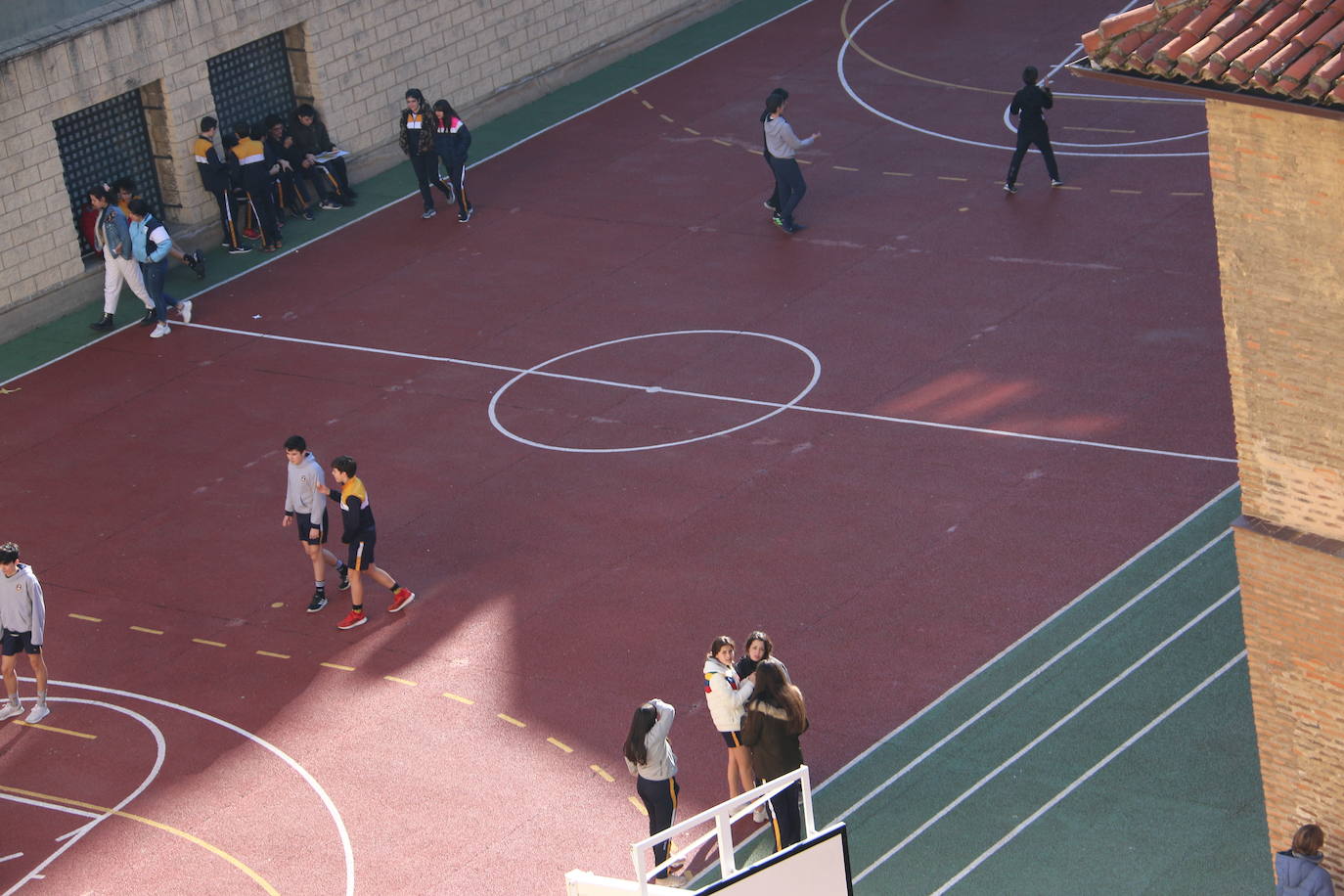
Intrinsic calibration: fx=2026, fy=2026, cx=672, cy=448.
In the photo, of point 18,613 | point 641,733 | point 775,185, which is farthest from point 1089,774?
point 775,185

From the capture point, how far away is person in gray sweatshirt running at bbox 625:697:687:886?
15969mm

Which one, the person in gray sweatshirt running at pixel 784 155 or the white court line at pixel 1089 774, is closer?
the white court line at pixel 1089 774

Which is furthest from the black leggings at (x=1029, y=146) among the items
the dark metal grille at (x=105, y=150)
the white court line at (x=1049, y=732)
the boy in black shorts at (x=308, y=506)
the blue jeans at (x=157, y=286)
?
the dark metal grille at (x=105, y=150)

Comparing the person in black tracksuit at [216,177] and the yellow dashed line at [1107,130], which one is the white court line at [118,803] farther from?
the yellow dashed line at [1107,130]

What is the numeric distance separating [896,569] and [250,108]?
1736 cm

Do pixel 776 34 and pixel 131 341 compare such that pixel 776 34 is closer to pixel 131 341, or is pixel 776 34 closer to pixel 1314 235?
pixel 131 341

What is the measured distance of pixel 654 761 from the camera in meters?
16.2

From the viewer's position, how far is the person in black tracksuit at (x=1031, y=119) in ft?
97.8

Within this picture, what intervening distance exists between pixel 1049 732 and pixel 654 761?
395cm

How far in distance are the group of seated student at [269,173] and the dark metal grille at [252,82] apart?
0.35 m

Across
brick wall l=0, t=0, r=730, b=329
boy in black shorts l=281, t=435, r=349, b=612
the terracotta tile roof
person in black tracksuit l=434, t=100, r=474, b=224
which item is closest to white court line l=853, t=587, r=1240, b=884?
the terracotta tile roof

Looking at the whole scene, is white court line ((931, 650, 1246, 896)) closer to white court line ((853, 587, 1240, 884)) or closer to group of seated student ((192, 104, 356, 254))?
white court line ((853, 587, 1240, 884))

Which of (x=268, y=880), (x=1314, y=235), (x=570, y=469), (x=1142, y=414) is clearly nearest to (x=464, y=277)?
(x=570, y=469)

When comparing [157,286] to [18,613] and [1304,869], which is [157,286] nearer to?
[18,613]
